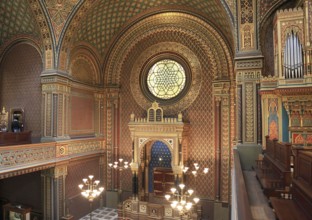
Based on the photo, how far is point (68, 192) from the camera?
1154 centimetres

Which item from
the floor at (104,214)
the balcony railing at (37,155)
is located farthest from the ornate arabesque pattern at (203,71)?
the balcony railing at (37,155)

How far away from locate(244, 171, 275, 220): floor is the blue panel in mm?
7003

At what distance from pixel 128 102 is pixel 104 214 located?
613 cm

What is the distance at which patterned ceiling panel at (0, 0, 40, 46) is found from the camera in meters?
11.2

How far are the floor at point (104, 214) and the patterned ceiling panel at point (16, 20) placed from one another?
30.8ft

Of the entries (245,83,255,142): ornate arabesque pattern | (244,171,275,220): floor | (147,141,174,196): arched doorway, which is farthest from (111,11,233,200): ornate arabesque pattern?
(244,171,275,220): floor

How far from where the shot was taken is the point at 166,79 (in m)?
13.2

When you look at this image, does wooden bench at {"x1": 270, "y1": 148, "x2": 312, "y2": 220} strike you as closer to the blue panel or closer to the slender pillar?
the blue panel

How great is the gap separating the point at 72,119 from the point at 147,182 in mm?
5190

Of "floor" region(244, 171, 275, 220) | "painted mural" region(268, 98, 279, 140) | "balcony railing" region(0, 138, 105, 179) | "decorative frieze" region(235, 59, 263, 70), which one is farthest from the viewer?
"balcony railing" region(0, 138, 105, 179)

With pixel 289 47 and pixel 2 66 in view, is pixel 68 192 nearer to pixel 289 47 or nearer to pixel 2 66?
pixel 2 66

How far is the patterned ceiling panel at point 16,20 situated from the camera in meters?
11.2

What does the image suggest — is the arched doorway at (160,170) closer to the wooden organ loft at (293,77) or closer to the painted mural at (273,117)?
the painted mural at (273,117)

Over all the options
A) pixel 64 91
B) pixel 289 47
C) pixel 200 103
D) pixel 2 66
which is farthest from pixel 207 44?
pixel 2 66
